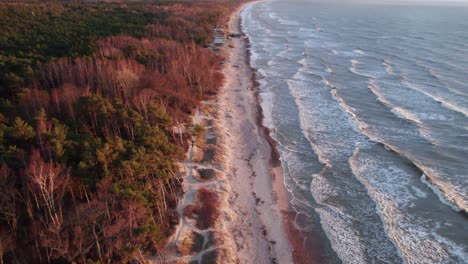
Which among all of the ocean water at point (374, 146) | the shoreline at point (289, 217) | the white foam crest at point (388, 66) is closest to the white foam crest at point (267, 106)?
the ocean water at point (374, 146)

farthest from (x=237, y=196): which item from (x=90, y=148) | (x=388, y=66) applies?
(x=388, y=66)

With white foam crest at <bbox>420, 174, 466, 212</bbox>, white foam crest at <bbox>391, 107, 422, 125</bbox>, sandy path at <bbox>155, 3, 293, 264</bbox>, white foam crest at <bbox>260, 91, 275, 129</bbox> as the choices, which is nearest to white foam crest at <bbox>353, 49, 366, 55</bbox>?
white foam crest at <bbox>391, 107, 422, 125</bbox>

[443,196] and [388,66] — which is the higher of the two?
[388,66]

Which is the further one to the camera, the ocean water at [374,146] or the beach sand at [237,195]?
the ocean water at [374,146]

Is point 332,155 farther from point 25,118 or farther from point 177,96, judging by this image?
point 25,118

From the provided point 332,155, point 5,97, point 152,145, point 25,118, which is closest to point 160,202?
point 152,145

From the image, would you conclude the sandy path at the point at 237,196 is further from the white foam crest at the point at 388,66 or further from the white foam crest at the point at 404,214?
the white foam crest at the point at 388,66

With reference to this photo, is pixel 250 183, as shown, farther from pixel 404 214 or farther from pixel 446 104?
pixel 446 104
